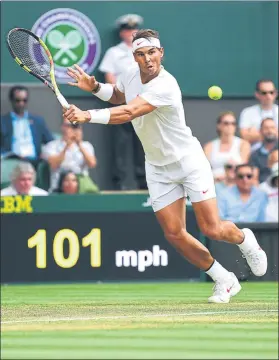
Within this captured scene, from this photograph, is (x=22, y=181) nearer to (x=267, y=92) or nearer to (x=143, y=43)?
(x=267, y=92)

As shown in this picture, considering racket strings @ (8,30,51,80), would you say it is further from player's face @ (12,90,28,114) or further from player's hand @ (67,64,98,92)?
player's face @ (12,90,28,114)

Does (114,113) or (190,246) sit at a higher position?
(114,113)

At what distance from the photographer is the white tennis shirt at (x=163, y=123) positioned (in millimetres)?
10508

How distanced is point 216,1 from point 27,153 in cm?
420

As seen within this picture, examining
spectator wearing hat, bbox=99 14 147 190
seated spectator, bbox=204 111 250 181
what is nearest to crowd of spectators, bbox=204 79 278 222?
seated spectator, bbox=204 111 250 181

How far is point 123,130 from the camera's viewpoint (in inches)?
678

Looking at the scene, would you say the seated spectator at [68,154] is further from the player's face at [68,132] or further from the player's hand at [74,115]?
the player's hand at [74,115]

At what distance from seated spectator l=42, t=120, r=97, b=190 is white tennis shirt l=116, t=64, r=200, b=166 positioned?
5219mm

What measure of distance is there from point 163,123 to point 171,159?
38 centimetres

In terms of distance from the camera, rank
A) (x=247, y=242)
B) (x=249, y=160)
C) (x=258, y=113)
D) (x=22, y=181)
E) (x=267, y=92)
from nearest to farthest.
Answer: (x=247, y=242)
(x=22, y=181)
(x=249, y=160)
(x=267, y=92)
(x=258, y=113)

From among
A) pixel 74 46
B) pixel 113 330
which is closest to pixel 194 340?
pixel 113 330

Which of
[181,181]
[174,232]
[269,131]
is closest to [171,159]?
[181,181]

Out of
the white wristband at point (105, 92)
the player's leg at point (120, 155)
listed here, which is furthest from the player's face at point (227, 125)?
the white wristband at point (105, 92)

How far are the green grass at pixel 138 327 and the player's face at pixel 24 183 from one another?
8.11ft
